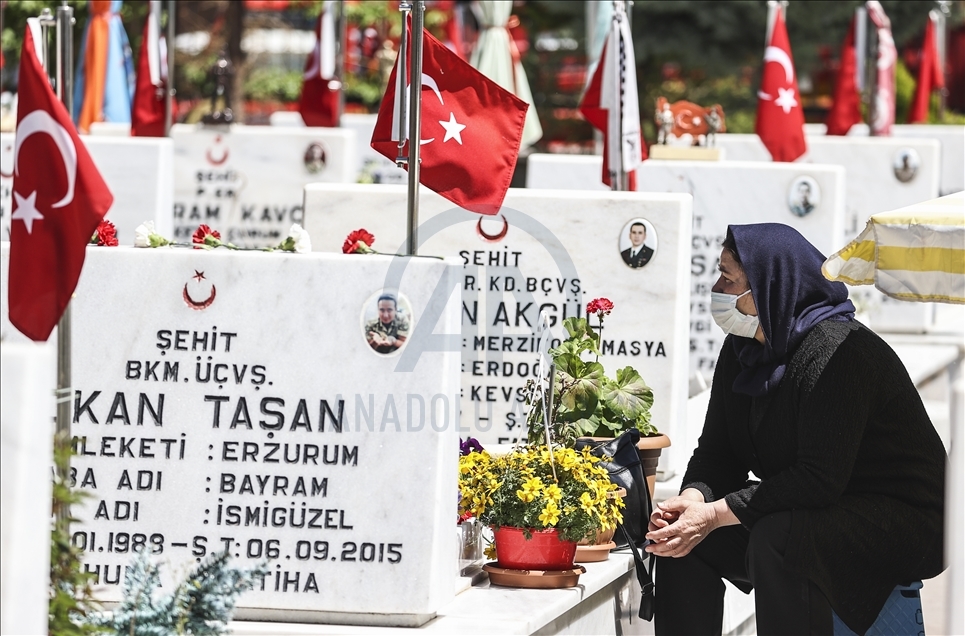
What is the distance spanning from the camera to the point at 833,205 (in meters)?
8.87

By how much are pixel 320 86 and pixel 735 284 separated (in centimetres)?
975

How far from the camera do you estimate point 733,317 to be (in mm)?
4543

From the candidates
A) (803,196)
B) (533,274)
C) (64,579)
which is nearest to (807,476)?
(64,579)

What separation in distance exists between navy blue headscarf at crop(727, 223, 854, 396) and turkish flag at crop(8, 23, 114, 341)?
72.8 inches

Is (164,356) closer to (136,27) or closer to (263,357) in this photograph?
(263,357)

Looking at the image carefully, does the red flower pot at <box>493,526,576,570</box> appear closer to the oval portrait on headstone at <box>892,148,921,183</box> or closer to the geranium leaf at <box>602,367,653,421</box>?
the geranium leaf at <box>602,367,653,421</box>

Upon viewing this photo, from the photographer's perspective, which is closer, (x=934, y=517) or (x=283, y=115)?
(x=934, y=517)

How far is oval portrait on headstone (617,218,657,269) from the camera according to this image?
6.63 m

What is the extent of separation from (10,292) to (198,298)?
0.66 m

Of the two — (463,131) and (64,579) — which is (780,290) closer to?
(463,131)

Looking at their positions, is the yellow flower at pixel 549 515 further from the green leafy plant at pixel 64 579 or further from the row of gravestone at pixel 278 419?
the green leafy plant at pixel 64 579

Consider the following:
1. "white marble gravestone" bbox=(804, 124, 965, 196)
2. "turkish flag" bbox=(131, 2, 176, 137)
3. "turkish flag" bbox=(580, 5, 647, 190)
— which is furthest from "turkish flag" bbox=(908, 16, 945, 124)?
"turkish flag" bbox=(580, 5, 647, 190)

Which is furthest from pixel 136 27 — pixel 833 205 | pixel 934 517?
pixel 934 517

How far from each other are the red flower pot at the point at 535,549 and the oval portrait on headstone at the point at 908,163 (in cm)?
754
